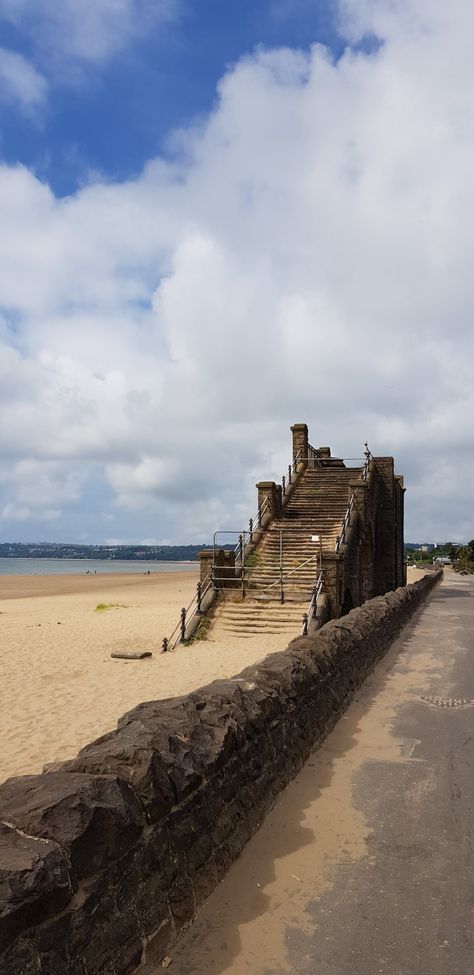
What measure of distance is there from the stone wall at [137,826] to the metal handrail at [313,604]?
33.3 ft

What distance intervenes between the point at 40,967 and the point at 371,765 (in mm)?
4392

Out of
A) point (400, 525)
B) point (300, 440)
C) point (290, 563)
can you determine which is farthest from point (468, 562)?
point (290, 563)

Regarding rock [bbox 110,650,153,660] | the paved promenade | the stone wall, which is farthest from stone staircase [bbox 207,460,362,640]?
the stone wall

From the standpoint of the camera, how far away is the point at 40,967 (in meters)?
2.42

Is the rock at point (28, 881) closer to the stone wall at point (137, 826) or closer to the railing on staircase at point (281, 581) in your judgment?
the stone wall at point (137, 826)

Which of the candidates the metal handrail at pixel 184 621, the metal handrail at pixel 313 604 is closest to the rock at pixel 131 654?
the metal handrail at pixel 184 621

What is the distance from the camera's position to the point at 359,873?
4.07 metres

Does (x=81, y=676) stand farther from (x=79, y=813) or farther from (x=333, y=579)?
(x=79, y=813)

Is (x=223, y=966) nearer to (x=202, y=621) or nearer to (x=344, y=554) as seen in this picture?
(x=202, y=621)

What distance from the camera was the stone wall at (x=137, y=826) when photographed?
2523mm

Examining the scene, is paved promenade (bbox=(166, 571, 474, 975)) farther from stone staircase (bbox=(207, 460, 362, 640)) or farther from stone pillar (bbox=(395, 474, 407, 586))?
stone pillar (bbox=(395, 474, 407, 586))

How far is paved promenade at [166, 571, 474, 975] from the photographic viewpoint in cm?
327

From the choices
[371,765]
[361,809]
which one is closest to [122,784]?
[361,809]

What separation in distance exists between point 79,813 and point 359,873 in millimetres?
2210
